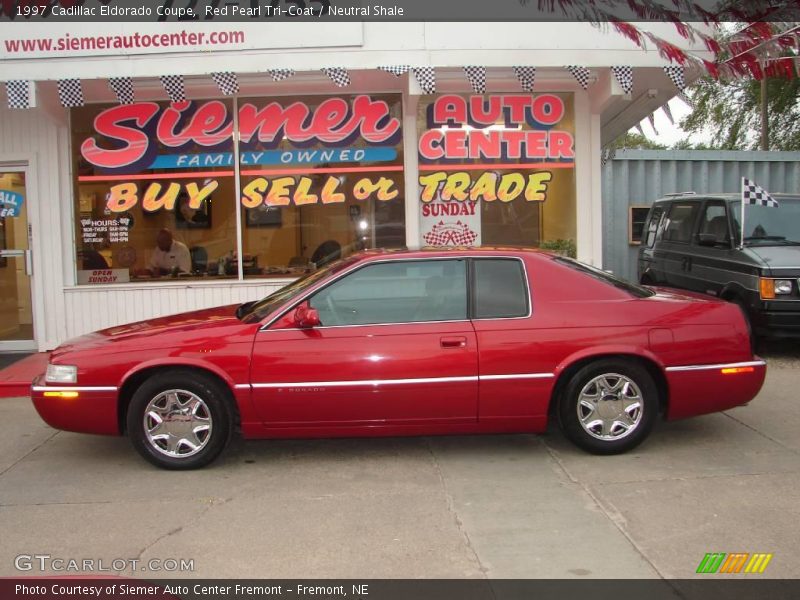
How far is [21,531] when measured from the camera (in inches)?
159

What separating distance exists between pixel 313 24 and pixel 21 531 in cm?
605

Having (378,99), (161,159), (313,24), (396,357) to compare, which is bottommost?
(396,357)

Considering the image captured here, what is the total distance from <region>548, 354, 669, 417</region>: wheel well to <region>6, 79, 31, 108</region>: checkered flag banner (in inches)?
256

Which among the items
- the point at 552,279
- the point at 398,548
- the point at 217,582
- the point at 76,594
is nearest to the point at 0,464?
the point at 76,594

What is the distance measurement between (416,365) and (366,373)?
34 cm

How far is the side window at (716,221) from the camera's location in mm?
8840

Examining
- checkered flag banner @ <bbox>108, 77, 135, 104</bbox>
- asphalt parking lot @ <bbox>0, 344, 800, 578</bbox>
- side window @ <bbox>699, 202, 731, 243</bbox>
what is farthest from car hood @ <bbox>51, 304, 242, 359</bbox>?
side window @ <bbox>699, 202, 731, 243</bbox>

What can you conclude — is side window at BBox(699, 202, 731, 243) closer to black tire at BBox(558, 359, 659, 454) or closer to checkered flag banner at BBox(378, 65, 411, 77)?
checkered flag banner at BBox(378, 65, 411, 77)

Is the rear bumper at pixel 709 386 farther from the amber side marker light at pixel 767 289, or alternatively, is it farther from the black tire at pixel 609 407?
the amber side marker light at pixel 767 289

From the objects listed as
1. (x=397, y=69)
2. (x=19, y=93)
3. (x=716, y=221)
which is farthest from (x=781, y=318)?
(x=19, y=93)

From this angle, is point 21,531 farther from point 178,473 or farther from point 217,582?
point 217,582

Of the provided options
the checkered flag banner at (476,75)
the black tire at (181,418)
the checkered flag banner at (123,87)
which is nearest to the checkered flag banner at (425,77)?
the checkered flag banner at (476,75)

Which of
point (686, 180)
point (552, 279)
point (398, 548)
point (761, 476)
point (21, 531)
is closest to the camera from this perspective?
point (398, 548)

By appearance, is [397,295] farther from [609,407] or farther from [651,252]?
[651,252]
